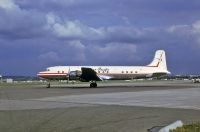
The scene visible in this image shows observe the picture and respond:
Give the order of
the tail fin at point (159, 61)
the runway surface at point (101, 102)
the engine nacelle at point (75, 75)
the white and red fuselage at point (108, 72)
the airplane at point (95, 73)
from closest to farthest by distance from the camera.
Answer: the runway surface at point (101, 102) < the engine nacelle at point (75, 75) < the airplane at point (95, 73) < the white and red fuselage at point (108, 72) < the tail fin at point (159, 61)

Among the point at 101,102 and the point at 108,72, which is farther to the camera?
the point at 108,72

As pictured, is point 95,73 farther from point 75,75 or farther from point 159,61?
point 159,61

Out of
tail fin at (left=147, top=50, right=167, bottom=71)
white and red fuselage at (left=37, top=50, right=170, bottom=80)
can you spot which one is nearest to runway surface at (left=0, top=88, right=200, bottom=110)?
white and red fuselage at (left=37, top=50, right=170, bottom=80)

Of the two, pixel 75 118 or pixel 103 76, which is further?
pixel 103 76

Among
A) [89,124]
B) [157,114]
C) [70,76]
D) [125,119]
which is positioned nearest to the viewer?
[89,124]

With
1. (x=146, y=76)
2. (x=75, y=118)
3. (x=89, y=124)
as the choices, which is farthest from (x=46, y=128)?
(x=146, y=76)

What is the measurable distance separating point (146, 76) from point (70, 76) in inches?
625

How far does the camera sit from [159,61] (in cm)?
8469

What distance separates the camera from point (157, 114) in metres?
21.5

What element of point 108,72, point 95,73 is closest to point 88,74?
point 95,73

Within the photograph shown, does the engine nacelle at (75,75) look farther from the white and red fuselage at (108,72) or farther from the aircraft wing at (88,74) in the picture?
the aircraft wing at (88,74)

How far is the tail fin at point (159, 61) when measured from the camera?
83.8 metres

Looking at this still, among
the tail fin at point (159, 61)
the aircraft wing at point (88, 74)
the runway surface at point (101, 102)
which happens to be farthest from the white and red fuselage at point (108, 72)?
the runway surface at point (101, 102)

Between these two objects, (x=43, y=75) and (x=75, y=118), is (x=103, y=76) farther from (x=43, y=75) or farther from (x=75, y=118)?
(x=75, y=118)
